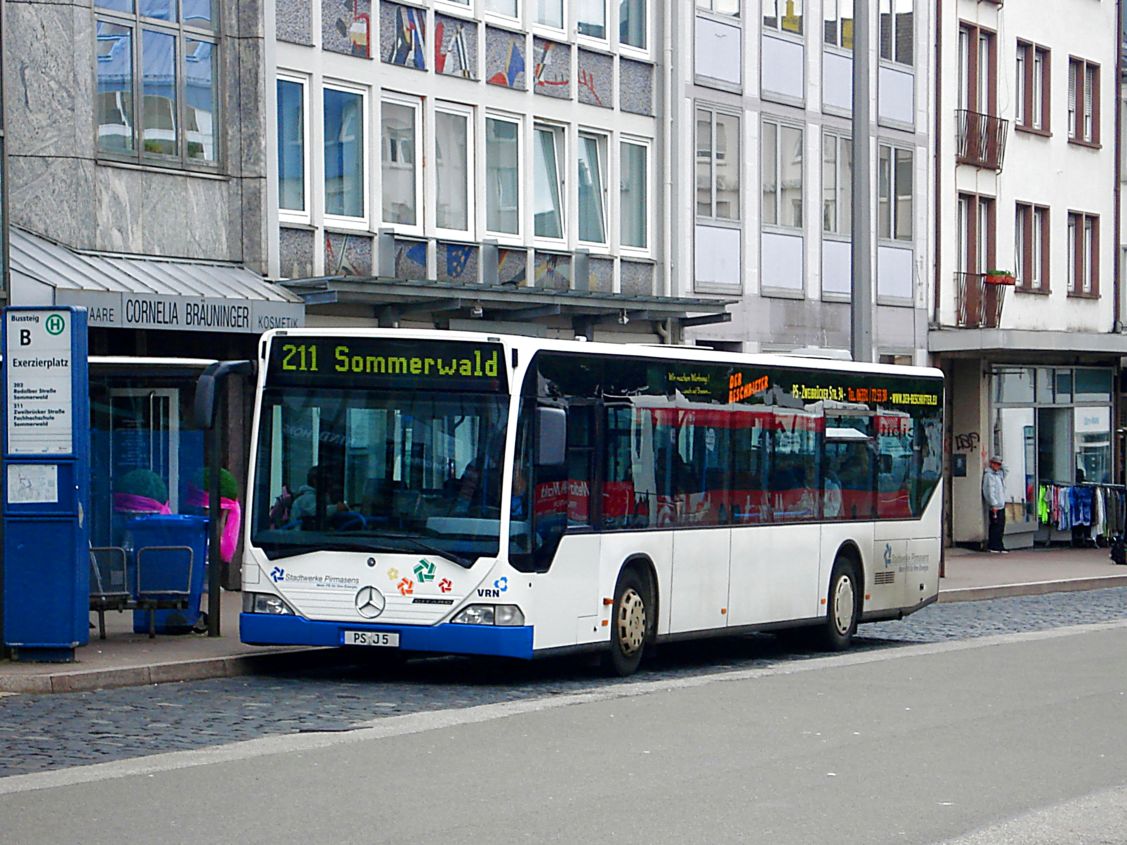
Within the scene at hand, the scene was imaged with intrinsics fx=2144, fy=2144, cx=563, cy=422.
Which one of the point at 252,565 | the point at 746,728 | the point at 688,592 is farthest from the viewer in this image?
the point at 688,592

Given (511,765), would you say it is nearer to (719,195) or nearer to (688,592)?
(688,592)

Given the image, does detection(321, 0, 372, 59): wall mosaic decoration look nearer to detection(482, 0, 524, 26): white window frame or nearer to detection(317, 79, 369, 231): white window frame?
detection(317, 79, 369, 231): white window frame

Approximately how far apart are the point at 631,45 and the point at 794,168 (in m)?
4.92

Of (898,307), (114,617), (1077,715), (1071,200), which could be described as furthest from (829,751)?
(1071,200)

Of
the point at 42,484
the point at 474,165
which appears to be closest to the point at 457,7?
the point at 474,165

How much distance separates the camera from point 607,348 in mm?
16797

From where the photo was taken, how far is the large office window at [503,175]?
30.3m

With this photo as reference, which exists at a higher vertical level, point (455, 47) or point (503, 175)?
A: point (455, 47)

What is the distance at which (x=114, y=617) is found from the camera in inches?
786

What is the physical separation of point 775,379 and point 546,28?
44.0 feet

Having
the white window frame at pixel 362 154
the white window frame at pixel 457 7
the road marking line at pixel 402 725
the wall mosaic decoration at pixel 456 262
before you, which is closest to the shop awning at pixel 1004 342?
the wall mosaic decoration at pixel 456 262

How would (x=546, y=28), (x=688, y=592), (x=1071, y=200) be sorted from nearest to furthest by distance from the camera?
(x=688, y=592) → (x=546, y=28) → (x=1071, y=200)

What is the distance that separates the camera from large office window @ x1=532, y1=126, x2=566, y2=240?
103 ft

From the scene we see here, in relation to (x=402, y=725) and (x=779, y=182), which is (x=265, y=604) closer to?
(x=402, y=725)
